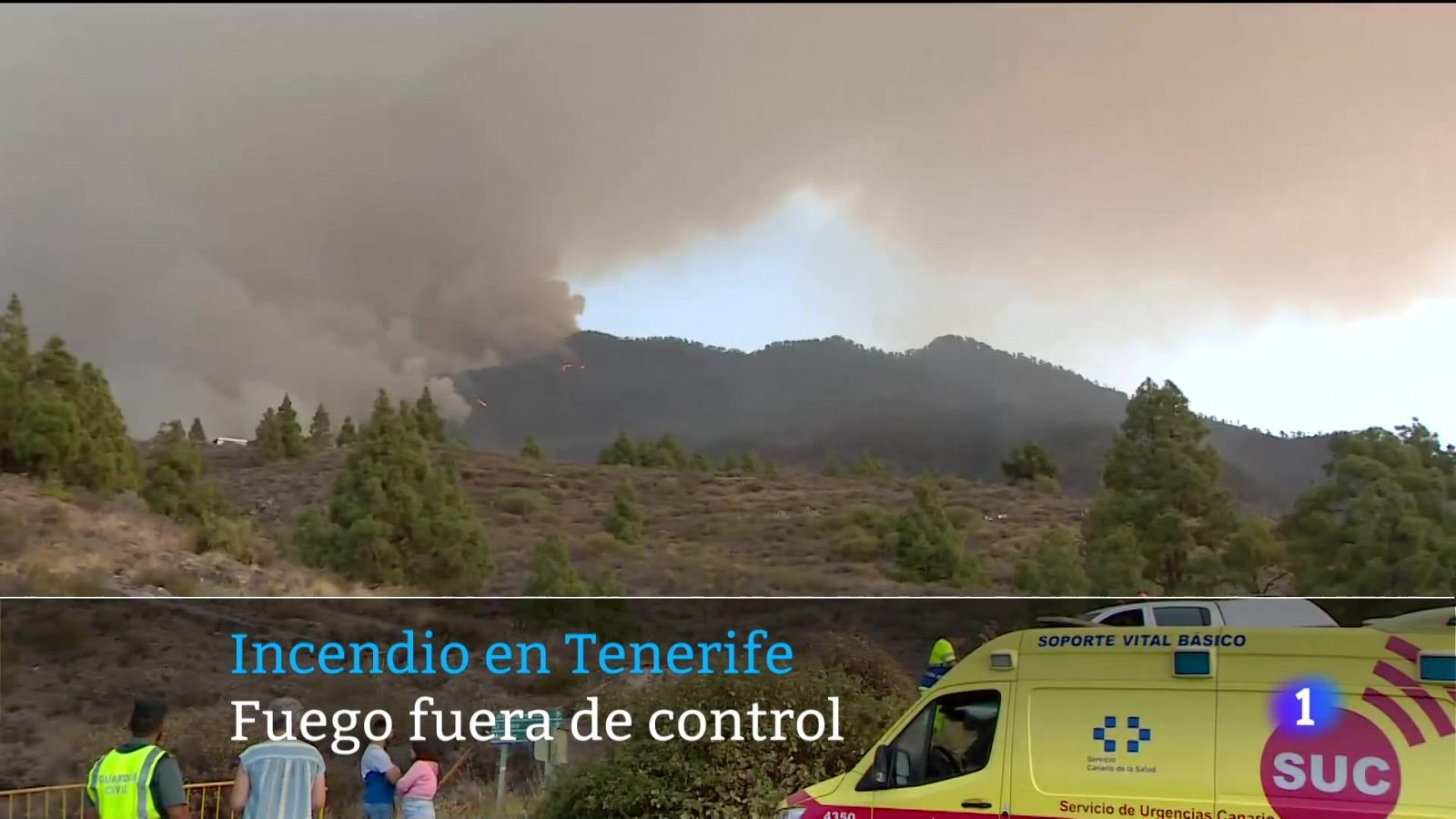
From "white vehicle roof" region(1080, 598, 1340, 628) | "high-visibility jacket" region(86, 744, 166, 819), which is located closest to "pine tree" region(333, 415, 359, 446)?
"high-visibility jacket" region(86, 744, 166, 819)

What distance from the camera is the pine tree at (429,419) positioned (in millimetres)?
8078

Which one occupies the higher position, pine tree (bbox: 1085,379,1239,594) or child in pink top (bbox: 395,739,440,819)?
pine tree (bbox: 1085,379,1239,594)

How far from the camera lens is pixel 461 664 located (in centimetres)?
898

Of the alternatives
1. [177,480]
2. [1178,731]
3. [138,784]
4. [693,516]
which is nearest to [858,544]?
[693,516]

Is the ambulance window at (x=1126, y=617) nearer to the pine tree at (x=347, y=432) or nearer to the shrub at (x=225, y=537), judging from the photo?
the pine tree at (x=347, y=432)

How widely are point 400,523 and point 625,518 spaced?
167 centimetres

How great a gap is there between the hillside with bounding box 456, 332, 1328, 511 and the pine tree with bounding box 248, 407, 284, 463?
1343 mm

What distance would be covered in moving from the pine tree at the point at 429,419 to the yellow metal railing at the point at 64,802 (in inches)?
136

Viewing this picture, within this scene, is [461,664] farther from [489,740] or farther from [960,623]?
[960,623]

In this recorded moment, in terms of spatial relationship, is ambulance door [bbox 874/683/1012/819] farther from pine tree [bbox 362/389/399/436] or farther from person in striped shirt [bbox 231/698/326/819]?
pine tree [bbox 362/389/399/436]

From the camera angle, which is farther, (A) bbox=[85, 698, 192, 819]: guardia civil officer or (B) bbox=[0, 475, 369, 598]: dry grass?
(B) bbox=[0, 475, 369, 598]: dry grass

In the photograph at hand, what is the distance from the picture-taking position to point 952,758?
19.4 feet

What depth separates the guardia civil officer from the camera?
15.9ft

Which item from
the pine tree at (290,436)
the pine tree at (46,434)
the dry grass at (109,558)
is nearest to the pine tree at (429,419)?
the pine tree at (290,436)
